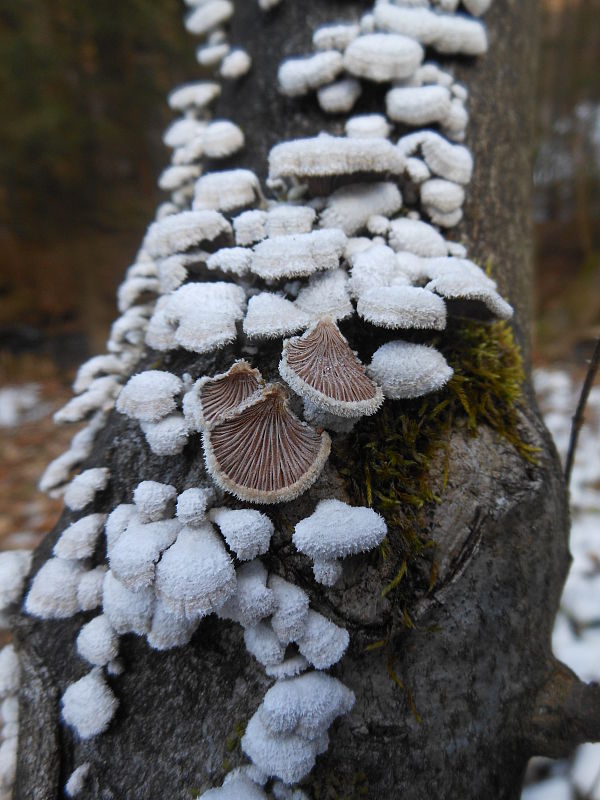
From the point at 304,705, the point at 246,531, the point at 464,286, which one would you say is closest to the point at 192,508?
the point at 246,531

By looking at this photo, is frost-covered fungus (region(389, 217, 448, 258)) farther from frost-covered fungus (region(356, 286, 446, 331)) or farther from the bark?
the bark

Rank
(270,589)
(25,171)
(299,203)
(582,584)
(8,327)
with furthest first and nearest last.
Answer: (8,327)
(25,171)
(582,584)
(299,203)
(270,589)

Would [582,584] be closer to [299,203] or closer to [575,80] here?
[299,203]

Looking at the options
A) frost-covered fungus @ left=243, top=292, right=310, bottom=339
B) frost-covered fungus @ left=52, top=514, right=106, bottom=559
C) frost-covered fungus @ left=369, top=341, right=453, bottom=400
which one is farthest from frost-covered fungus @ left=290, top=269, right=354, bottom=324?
frost-covered fungus @ left=52, top=514, right=106, bottom=559

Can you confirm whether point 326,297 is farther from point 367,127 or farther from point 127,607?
point 127,607

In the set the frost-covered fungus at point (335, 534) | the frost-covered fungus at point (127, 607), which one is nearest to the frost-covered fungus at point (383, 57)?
the frost-covered fungus at point (335, 534)

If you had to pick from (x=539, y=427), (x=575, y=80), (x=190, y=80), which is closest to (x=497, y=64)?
(x=539, y=427)
